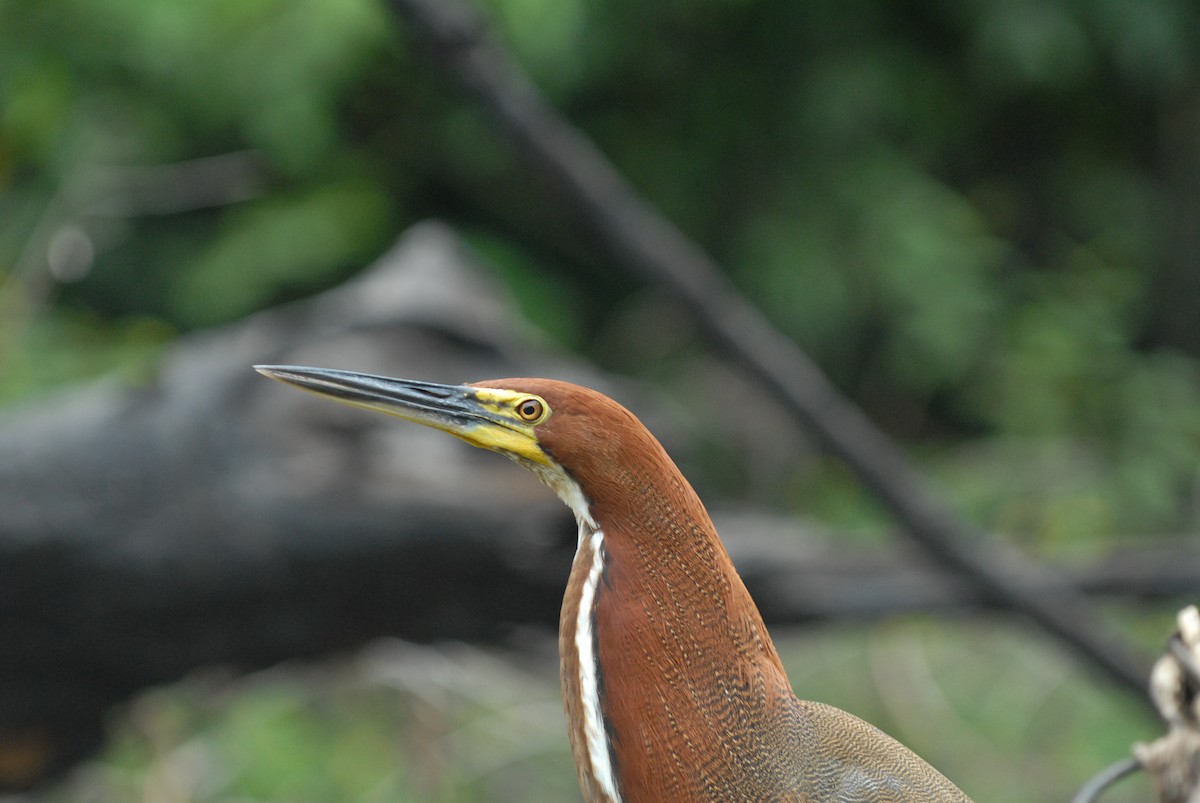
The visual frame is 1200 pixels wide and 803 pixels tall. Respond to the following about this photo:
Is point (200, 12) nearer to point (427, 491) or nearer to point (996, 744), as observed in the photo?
point (427, 491)

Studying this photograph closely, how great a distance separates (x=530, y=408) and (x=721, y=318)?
0.69 m

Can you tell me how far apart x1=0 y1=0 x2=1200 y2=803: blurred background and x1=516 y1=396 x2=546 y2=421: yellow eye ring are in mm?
1256

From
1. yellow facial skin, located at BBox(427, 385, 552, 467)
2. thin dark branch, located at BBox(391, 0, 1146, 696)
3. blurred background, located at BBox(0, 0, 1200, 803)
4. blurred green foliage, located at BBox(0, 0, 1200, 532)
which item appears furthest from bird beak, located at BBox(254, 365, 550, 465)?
blurred green foliage, located at BBox(0, 0, 1200, 532)

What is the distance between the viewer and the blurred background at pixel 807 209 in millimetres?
1831

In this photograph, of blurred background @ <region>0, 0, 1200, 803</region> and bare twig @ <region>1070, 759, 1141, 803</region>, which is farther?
blurred background @ <region>0, 0, 1200, 803</region>

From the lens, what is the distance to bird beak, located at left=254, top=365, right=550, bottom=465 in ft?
1.51

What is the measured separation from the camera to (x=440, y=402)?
0.47 metres

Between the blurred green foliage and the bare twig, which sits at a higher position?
the blurred green foliage

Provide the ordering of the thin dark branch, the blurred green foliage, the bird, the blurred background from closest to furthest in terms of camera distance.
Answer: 1. the bird
2. the thin dark branch
3. the blurred background
4. the blurred green foliage

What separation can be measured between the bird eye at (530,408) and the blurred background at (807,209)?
1.26 meters

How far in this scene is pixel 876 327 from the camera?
236cm

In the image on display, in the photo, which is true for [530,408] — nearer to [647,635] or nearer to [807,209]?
[647,635]

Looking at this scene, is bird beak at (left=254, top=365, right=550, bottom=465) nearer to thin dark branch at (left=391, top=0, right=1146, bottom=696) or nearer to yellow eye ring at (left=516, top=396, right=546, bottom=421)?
yellow eye ring at (left=516, top=396, right=546, bottom=421)

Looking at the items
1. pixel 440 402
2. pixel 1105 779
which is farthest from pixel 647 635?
pixel 1105 779
